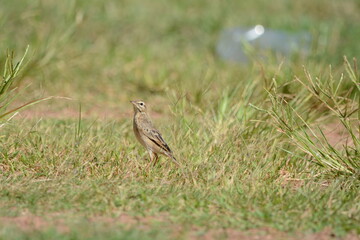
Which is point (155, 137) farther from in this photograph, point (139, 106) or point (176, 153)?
point (139, 106)

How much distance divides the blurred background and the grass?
0.05 meters

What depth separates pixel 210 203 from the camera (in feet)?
18.7

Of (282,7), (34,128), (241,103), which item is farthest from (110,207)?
(282,7)

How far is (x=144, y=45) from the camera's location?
13609 mm

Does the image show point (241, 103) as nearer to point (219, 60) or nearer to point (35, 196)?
point (35, 196)

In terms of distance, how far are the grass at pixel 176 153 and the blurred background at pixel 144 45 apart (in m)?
0.05

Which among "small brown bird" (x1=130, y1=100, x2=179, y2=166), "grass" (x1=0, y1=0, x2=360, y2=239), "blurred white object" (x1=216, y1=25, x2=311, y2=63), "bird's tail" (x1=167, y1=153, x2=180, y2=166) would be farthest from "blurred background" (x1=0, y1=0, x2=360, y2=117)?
"bird's tail" (x1=167, y1=153, x2=180, y2=166)

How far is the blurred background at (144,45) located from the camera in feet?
33.8

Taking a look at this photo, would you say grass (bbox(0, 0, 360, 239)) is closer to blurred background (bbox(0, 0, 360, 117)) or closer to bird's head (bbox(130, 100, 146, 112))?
blurred background (bbox(0, 0, 360, 117))

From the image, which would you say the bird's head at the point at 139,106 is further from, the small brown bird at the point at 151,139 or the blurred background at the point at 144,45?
the blurred background at the point at 144,45

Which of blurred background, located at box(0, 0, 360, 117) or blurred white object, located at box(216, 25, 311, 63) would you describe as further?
blurred white object, located at box(216, 25, 311, 63)

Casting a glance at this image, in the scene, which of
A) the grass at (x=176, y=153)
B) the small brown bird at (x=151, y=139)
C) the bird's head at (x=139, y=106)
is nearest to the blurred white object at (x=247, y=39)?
the grass at (x=176, y=153)

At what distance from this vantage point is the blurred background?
1031 cm

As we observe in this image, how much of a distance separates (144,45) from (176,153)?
7.01 metres
